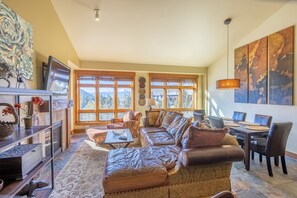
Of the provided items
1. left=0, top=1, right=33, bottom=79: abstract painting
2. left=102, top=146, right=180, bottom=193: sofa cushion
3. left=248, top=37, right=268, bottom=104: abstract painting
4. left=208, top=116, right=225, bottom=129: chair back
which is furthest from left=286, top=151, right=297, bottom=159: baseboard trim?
left=0, top=1, right=33, bottom=79: abstract painting

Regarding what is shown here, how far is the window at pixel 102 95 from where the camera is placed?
6.31 m

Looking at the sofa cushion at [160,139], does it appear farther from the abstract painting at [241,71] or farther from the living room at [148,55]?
the abstract painting at [241,71]

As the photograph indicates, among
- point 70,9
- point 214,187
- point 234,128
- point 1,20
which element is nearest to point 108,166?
point 214,187

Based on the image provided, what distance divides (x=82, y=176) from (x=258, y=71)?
5.17 meters

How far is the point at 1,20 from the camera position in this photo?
1840 millimetres

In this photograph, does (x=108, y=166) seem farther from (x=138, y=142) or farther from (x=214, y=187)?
(x=138, y=142)

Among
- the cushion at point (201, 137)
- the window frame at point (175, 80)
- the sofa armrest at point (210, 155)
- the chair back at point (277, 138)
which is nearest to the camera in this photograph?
the sofa armrest at point (210, 155)

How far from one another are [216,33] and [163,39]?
5.24ft

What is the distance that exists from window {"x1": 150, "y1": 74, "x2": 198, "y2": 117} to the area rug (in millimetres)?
A: 3621

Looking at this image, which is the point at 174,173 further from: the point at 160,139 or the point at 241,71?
the point at 241,71

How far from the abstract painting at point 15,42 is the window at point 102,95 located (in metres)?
3.74

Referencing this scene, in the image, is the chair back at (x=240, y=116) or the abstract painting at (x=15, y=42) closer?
the abstract painting at (x=15, y=42)

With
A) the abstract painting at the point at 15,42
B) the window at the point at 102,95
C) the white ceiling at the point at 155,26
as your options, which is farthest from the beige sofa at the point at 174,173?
the window at the point at 102,95

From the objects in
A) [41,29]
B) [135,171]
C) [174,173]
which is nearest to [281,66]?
[174,173]
